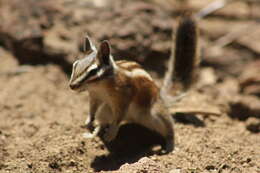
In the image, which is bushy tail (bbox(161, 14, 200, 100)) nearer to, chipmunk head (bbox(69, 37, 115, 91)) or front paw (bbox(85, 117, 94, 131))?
front paw (bbox(85, 117, 94, 131))

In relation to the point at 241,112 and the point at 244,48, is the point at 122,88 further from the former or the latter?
the point at 244,48

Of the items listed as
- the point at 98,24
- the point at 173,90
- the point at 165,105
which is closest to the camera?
the point at 165,105

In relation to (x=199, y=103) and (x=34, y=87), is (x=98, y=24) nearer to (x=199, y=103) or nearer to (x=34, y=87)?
(x=34, y=87)

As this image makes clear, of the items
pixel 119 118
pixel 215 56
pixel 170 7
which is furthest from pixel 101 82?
pixel 170 7

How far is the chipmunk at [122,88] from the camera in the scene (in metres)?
4.11

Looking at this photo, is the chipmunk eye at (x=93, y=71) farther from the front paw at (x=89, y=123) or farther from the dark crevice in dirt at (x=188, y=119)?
the dark crevice in dirt at (x=188, y=119)

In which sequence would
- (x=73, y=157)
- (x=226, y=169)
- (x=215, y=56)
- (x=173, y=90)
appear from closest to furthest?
1. (x=226, y=169)
2. (x=73, y=157)
3. (x=173, y=90)
4. (x=215, y=56)

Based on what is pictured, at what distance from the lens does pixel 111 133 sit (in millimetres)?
4598

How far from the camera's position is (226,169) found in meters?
4.21

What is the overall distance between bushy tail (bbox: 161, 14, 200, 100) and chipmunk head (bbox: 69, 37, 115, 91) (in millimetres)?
1419

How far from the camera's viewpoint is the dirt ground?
447 cm

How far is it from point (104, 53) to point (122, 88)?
47 cm

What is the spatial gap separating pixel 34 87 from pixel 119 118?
2.04 metres

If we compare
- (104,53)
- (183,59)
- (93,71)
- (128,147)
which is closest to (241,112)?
(183,59)
